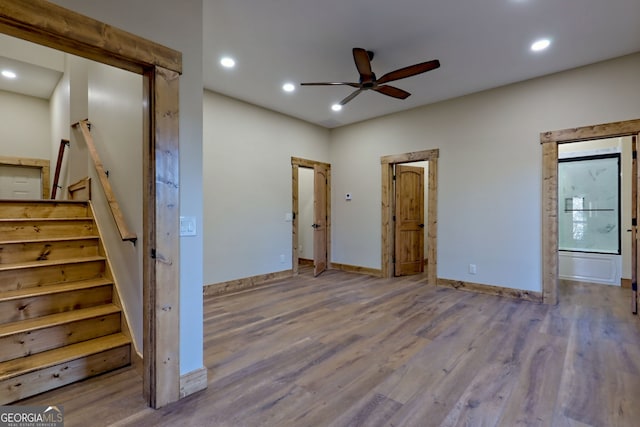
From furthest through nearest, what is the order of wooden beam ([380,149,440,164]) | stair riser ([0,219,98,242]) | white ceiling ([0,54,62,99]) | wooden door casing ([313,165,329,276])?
wooden door casing ([313,165,329,276]) → wooden beam ([380,149,440,164]) → white ceiling ([0,54,62,99]) → stair riser ([0,219,98,242])

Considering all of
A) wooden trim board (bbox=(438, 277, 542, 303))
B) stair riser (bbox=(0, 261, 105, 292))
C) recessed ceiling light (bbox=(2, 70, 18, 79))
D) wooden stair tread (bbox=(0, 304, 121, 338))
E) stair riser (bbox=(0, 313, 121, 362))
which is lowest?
wooden trim board (bbox=(438, 277, 542, 303))

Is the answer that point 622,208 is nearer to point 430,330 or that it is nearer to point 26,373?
point 430,330

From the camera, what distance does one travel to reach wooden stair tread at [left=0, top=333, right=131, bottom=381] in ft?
6.62

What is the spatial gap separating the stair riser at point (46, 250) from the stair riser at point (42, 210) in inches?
28.0

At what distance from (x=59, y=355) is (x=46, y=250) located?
116 cm

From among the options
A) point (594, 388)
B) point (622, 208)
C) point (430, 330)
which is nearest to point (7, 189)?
point (430, 330)

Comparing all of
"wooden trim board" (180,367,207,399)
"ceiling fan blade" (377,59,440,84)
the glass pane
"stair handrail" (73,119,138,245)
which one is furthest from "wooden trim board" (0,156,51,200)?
the glass pane

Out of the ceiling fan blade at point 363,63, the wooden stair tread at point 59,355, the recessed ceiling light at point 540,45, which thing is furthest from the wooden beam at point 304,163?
the wooden stair tread at point 59,355

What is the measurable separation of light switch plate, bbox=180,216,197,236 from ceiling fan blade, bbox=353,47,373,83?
2186mm

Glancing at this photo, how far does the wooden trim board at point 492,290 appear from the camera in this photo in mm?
4289

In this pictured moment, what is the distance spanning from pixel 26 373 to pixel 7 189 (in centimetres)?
601

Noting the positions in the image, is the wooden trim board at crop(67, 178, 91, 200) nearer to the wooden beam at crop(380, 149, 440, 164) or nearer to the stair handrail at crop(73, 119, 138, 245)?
the stair handrail at crop(73, 119, 138, 245)

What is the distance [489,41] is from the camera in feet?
10.8

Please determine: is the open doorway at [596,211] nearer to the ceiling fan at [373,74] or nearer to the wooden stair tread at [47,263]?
the ceiling fan at [373,74]
